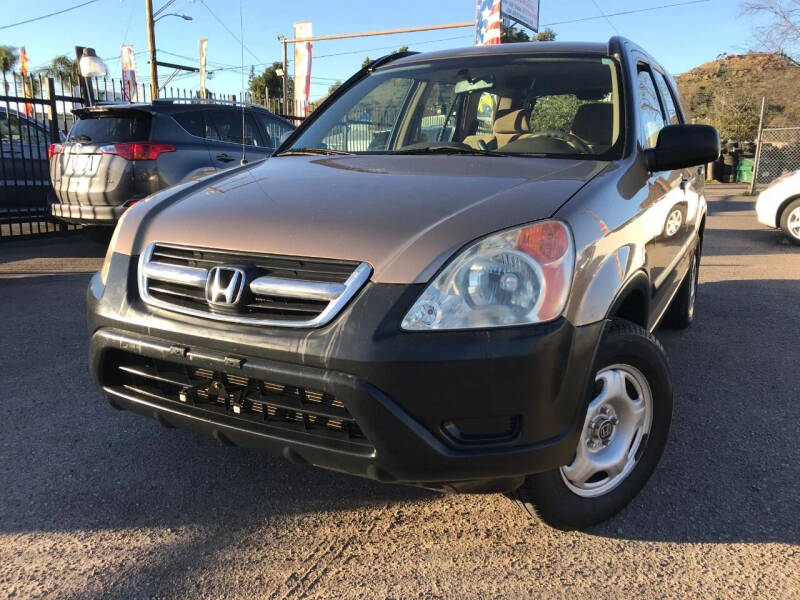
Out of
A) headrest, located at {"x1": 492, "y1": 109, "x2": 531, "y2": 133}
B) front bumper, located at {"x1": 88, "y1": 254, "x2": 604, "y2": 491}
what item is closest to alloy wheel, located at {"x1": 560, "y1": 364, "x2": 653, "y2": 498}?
front bumper, located at {"x1": 88, "y1": 254, "x2": 604, "y2": 491}

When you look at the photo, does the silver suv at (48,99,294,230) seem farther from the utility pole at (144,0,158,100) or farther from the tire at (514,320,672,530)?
the utility pole at (144,0,158,100)

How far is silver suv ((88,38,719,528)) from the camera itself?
5.92 feet

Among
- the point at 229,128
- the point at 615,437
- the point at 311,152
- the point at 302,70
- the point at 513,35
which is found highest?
the point at 513,35

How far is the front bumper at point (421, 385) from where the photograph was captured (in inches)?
70.0

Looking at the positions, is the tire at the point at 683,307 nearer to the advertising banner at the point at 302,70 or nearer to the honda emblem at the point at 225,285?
the honda emblem at the point at 225,285

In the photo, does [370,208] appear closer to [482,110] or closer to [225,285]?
[225,285]

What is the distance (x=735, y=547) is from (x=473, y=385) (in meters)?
1.26

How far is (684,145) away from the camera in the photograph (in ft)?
8.77

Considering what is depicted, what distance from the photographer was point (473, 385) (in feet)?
5.86

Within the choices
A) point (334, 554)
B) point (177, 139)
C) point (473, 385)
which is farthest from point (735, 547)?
point (177, 139)

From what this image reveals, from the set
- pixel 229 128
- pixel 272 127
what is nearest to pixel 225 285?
pixel 229 128

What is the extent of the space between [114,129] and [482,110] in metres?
5.02

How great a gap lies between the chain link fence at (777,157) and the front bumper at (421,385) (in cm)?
1850

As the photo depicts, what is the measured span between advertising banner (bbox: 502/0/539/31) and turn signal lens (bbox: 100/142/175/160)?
677 inches
